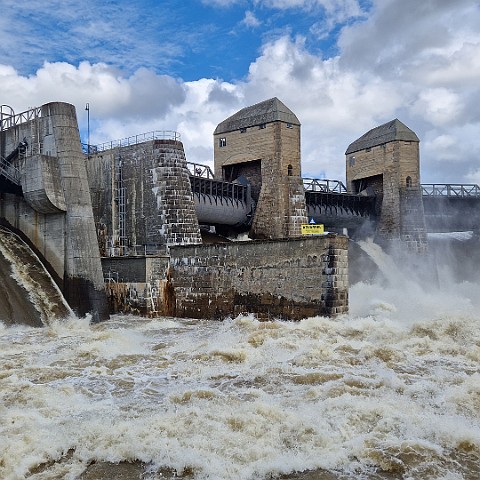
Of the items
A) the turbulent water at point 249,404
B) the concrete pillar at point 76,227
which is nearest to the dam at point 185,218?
the concrete pillar at point 76,227

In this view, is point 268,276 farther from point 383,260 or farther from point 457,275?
point 457,275

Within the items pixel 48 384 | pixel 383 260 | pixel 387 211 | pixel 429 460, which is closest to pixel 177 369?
pixel 48 384

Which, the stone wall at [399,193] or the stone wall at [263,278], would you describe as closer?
the stone wall at [263,278]

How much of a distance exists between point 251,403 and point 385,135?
27873 mm

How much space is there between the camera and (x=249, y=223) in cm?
2861

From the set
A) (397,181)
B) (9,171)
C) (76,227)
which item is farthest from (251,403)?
(397,181)

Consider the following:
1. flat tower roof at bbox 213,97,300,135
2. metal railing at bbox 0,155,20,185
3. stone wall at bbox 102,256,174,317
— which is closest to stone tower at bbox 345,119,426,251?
flat tower roof at bbox 213,97,300,135

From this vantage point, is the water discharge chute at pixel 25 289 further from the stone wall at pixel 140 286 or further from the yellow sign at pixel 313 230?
the yellow sign at pixel 313 230

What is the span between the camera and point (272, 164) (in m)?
27.4

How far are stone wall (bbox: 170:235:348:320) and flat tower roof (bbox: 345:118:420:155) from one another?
58.8 ft

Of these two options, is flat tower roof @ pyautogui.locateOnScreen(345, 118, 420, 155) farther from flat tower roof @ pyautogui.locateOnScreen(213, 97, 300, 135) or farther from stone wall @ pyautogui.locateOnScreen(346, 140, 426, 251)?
flat tower roof @ pyautogui.locateOnScreen(213, 97, 300, 135)

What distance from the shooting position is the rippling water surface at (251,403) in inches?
250

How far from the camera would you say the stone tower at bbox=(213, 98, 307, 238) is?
89.4 feet

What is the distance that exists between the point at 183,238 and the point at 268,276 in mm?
5537
